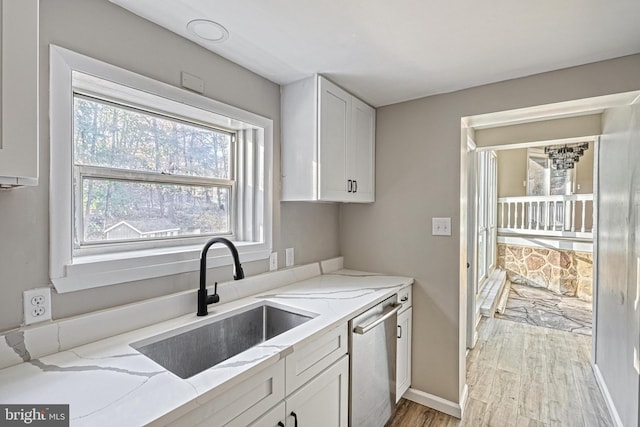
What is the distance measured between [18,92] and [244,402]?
1.08m

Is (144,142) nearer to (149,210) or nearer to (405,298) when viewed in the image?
(149,210)

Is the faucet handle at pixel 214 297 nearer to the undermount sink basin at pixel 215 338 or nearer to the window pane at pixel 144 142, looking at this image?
the undermount sink basin at pixel 215 338

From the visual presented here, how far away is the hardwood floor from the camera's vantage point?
6.84 feet

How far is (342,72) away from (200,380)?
174cm

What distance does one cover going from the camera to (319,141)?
6.23 feet

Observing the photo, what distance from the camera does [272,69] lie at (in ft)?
5.99

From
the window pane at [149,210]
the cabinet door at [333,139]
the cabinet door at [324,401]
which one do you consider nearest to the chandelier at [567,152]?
the cabinet door at [333,139]

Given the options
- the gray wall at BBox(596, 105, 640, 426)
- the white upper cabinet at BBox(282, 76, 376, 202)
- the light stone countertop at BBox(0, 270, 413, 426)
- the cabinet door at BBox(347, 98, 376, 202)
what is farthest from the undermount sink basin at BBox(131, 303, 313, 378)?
the gray wall at BBox(596, 105, 640, 426)

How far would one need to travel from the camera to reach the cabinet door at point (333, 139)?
191 cm

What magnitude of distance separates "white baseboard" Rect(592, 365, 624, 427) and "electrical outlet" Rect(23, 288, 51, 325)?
3.08 m

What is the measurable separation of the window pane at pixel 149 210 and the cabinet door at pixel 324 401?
1.02m

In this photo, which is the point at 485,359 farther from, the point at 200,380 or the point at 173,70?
the point at 173,70

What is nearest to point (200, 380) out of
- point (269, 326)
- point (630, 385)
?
point (269, 326)

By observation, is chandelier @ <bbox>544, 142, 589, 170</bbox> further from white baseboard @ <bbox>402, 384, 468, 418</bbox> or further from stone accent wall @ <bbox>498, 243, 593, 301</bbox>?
white baseboard @ <bbox>402, 384, 468, 418</bbox>
